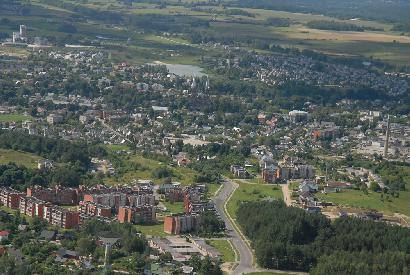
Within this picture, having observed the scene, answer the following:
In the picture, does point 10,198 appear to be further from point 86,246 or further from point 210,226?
point 86,246

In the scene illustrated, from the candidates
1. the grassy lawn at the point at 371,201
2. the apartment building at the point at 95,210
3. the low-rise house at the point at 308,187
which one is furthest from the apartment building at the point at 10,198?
the grassy lawn at the point at 371,201

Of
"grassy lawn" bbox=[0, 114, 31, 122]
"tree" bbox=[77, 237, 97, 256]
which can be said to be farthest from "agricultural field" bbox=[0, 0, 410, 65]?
"tree" bbox=[77, 237, 97, 256]

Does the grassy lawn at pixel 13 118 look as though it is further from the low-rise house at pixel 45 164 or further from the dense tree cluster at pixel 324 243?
the dense tree cluster at pixel 324 243

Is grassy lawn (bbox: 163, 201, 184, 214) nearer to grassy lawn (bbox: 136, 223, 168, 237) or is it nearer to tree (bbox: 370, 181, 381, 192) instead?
grassy lawn (bbox: 136, 223, 168, 237)

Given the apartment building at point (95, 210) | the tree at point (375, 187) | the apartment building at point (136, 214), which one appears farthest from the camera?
the tree at point (375, 187)

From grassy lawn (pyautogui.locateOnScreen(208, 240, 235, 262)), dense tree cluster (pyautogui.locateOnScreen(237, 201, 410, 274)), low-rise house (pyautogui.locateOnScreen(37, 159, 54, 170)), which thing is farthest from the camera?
low-rise house (pyautogui.locateOnScreen(37, 159, 54, 170))

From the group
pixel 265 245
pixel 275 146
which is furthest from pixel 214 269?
pixel 275 146
